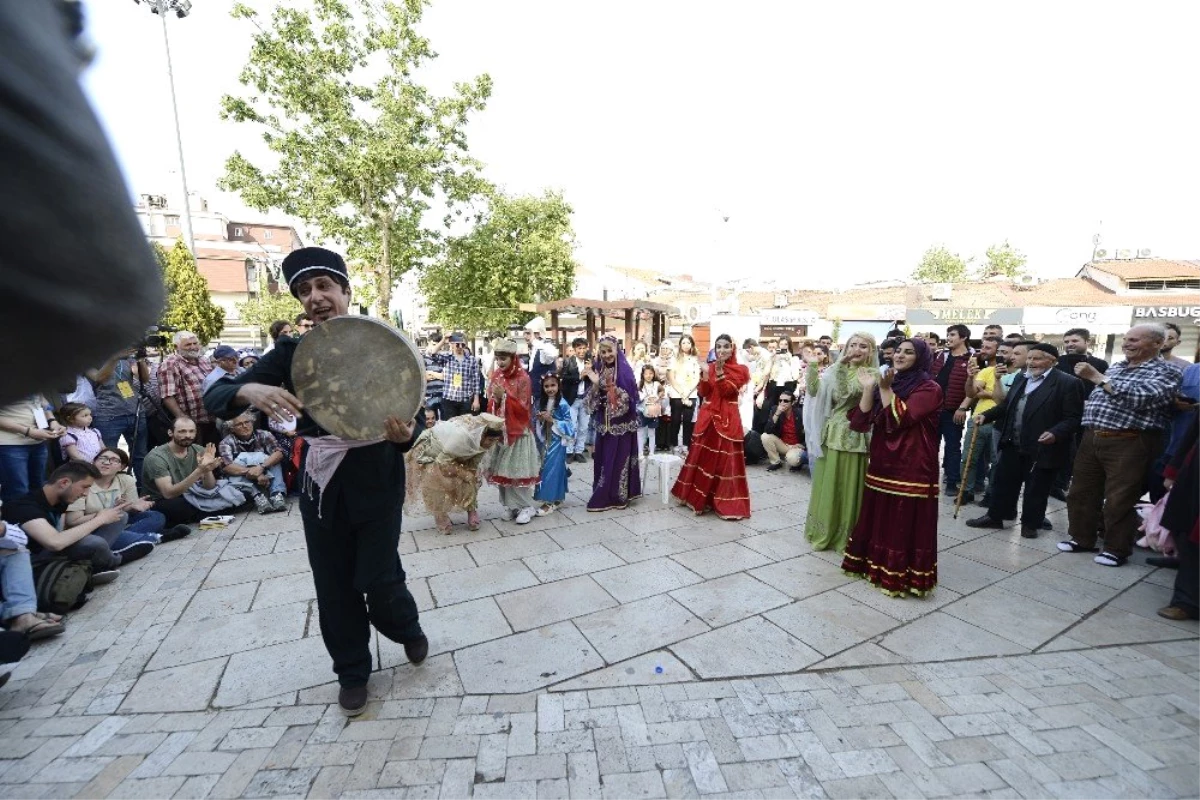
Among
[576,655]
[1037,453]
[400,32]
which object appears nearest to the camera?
[576,655]

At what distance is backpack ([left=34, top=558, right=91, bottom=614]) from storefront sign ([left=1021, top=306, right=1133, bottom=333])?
34.9m

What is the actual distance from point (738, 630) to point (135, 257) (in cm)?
372

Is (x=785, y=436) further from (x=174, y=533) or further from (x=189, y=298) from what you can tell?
(x=189, y=298)

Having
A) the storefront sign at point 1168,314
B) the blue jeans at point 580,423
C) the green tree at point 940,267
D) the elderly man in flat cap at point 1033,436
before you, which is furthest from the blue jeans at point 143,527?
the green tree at point 940,267

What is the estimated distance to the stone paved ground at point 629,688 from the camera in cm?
241

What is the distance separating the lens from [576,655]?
3.32 m

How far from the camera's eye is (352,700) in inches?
109

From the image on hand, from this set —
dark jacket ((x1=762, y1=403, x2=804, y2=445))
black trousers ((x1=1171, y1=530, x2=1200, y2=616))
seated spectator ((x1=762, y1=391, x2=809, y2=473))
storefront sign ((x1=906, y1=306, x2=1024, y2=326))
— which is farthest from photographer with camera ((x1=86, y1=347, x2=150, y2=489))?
storefront sign ((x1=906, y1=306, x2=1024, y2=326))

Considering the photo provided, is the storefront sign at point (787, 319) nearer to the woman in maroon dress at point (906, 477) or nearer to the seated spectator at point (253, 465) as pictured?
the woman in maroon dress at point (906, 477)

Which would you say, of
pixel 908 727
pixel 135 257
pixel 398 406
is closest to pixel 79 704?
pixel 398 406

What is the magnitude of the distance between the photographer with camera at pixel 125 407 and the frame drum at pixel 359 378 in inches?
183

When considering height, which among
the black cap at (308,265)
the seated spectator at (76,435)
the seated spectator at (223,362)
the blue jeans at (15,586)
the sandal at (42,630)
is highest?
the black cap at (308,265)

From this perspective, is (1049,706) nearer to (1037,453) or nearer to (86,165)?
(1037,453)

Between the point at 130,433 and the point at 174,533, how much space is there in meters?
1.78
